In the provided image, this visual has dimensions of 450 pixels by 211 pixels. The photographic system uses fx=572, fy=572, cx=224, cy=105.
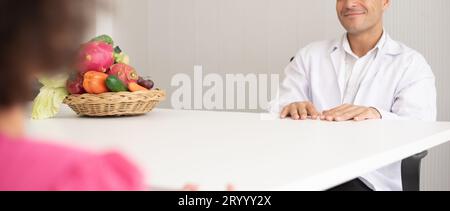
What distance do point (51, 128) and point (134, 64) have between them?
3.08 m

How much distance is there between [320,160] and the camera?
0.98 metres

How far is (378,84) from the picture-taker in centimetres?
243

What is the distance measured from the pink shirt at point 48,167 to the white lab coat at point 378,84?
5.53ft

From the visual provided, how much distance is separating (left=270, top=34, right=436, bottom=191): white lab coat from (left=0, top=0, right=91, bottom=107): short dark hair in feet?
5.67

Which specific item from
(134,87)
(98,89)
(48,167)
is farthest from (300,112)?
(48,167)

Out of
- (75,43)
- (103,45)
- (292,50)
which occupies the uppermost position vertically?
(75,43)

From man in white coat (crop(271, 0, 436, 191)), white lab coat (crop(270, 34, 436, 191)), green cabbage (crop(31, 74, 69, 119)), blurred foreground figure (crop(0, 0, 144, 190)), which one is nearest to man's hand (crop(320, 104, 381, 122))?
white lab coat (crop(270, 34, 436, 191))

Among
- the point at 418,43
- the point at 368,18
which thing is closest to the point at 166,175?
the point at 368,18

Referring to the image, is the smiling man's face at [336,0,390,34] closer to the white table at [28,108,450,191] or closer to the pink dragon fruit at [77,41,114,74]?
the white table at [28,108,450,191]

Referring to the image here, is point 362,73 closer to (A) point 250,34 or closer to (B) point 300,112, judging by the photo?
(B) point 300,112

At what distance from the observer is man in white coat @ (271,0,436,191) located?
2293 millimetres

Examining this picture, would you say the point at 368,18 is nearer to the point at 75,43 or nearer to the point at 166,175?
the point at 166,175

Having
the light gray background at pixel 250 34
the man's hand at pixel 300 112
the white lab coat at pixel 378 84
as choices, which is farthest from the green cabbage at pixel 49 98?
the light gray background at pixel 250 34

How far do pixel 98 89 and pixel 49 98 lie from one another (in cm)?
16
